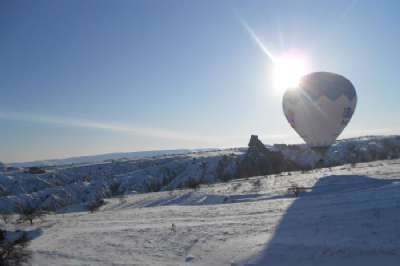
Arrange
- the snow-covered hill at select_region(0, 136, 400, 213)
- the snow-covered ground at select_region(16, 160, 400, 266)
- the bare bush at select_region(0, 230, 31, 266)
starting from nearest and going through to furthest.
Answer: the snow-covered ground at select_region(16, 160, 400, 266) → the bare bush at select_region(0, 230, 31, 266) → the snow-covered hill at select_region(0, 136, 400, 213)

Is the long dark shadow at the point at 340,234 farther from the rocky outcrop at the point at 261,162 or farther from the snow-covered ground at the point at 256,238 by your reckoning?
the rocky outcrop at the point at 261,162

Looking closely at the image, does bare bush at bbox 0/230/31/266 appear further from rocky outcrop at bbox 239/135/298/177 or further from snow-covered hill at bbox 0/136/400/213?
rocky outcrop at bbox 239/135/298/177

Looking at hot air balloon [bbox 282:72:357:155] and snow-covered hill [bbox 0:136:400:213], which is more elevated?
hot air balloon [bbox 282:72:357:155]

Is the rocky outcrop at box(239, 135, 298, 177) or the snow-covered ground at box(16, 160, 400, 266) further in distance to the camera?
the rocky outcrop at box(239, 135, 298, 177)

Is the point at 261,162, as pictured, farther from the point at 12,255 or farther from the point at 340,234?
the point at 12,255

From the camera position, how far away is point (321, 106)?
36938mm

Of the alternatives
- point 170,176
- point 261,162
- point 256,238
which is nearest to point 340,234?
point 256,238

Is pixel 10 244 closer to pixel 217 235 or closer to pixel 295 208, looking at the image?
pixel 217 235

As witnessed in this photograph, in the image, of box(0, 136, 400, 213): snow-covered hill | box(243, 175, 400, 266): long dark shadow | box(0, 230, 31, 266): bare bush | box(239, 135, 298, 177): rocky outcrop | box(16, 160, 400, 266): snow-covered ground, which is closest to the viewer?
box(243, 175, 400, 266): long dark shadow

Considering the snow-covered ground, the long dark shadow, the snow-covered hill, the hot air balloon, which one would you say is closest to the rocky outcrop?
the snow-covered hill

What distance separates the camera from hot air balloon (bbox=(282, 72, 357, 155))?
1455 inches

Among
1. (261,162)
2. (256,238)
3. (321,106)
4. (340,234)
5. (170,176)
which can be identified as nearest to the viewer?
(340,234)

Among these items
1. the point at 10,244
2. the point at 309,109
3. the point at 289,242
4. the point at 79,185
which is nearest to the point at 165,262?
the point at 289,242

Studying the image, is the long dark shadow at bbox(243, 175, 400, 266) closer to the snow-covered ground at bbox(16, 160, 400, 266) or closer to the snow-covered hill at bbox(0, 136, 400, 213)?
the snow-covered ground at bbox(16, 160, 400, 266)
